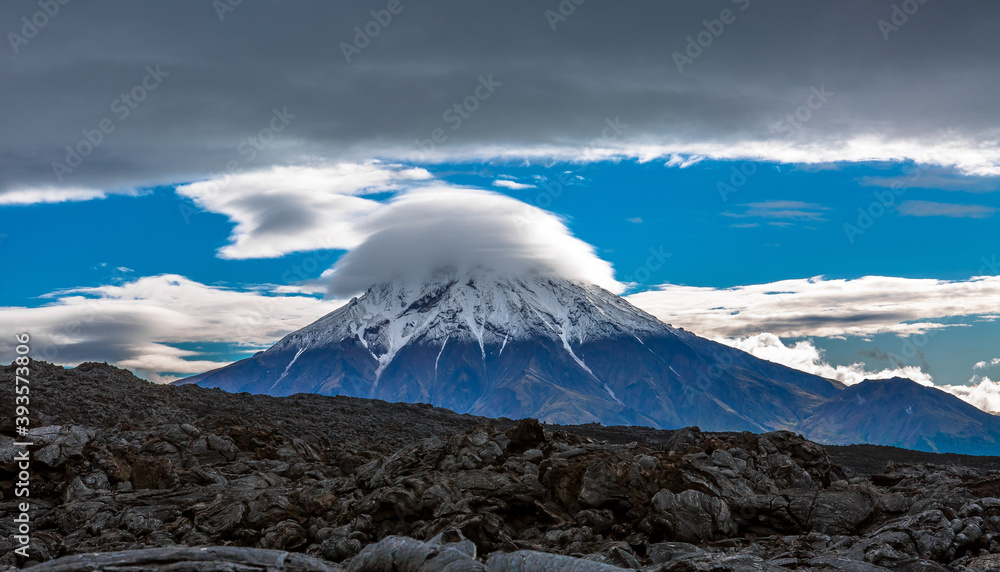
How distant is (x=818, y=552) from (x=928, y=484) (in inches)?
704

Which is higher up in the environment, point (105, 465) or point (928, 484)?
point (105, 465)

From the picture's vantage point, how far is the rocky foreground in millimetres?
18719

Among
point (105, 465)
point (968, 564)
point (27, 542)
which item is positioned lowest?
point (968, 564)

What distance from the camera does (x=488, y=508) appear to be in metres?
27.0

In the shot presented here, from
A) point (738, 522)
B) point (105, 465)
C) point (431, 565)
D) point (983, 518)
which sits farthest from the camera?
point (105, 465)

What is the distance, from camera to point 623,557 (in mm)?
21312

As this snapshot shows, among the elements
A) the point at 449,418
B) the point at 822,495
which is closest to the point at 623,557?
the point at 822,495

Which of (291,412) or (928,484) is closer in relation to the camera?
(928,484)

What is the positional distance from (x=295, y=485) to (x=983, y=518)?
29655 mm

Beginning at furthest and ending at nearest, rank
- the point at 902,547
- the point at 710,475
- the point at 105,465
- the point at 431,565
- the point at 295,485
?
the point at 295,485 → the point at 105,465 → the point at 710,475 → the point at 902,547 → the point at 431,565

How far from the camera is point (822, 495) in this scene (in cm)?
2691

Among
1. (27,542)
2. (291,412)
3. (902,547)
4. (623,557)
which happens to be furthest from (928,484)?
(291,412)

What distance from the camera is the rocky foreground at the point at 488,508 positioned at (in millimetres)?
18719

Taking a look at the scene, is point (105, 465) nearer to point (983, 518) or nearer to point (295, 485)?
point (295, 485)
